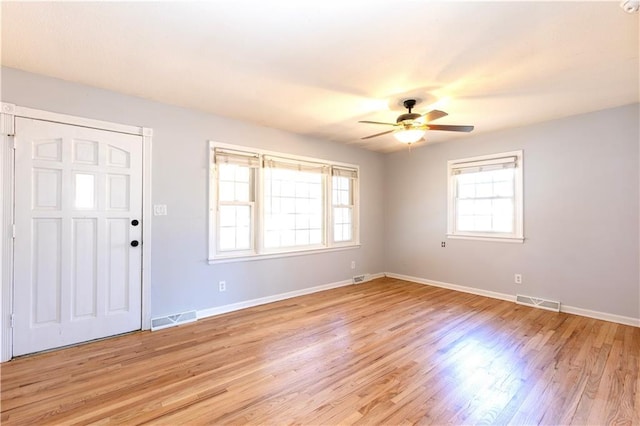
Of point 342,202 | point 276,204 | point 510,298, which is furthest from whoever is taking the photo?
point 342,202

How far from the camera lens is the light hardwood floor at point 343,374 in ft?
6.18

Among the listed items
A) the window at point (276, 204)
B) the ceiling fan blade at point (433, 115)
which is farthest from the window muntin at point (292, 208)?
the ceiling fan blade at point (433, 115)

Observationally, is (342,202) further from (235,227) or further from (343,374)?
(343,374)

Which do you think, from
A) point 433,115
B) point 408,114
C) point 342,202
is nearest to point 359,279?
point 342,202

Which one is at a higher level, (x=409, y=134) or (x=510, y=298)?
(x=409, y=134)

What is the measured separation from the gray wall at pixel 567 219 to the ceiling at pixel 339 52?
1.53ft

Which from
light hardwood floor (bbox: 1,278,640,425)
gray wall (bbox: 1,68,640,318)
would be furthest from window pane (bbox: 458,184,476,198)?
light hardwood floor (bbox: 1,278,640,425)

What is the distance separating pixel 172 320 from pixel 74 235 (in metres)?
1.34

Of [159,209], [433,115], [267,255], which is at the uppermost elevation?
[433,115]

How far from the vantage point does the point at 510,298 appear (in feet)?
14.3

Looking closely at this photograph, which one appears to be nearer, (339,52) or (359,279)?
(339,52)

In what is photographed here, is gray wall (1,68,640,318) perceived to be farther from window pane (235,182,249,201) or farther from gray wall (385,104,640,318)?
window pane (235,182,249,201)

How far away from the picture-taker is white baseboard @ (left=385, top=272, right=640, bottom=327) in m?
3.43

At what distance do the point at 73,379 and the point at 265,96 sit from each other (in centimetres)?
300
